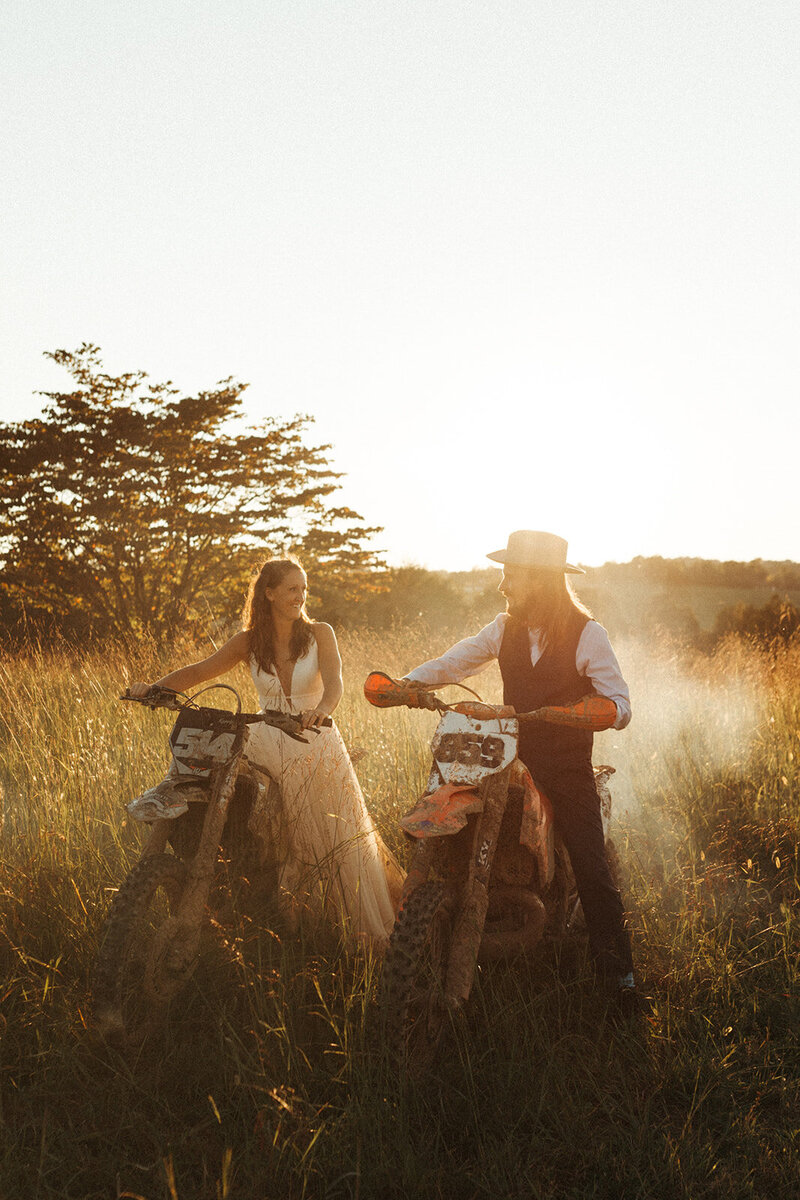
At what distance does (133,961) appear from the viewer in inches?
124

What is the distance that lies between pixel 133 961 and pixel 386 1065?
95cm

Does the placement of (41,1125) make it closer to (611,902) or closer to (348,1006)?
(348,1006)

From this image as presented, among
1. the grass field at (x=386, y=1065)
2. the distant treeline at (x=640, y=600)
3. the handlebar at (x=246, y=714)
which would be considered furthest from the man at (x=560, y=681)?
the distant treeline at (x=640, y=600)

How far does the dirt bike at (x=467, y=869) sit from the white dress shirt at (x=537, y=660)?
318 mm

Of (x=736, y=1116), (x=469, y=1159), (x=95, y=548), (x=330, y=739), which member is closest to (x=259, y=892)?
(x=330, y=739)

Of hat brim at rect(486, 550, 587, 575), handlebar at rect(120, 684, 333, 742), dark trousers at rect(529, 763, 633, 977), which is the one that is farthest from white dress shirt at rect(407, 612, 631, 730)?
handlebar at rect(120, 684, 333, 742)

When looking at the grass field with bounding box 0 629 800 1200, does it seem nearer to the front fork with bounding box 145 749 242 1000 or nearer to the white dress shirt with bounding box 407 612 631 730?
the front fork with bounding box 145 749 242 1000

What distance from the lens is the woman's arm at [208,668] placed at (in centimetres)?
423

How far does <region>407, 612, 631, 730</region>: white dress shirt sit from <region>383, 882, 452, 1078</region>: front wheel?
921 millimetres

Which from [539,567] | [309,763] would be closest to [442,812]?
[539,567]

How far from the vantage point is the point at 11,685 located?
7957mm

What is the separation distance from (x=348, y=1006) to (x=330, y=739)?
4.89 feet

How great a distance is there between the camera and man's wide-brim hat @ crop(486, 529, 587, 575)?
146 inches

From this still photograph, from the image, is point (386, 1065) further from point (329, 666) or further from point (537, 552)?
point (329, 666)
